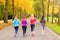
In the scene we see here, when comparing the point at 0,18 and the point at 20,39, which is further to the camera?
the point at 0,18

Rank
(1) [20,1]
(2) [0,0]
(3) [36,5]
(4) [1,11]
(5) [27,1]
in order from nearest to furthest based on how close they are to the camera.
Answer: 1. (2) [0,0]
2. (1) [20,1]
3. (5) [27,1]
4. (4) [1,11]
5. (3) [36,5]

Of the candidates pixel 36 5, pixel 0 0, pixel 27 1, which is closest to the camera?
pixel 0 0

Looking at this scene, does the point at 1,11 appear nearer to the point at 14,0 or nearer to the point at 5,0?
the point at 14,0

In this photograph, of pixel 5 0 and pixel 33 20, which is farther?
pixel 5 0

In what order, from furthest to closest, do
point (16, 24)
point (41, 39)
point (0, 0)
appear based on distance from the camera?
point (0, 0)
point (16, 24)
point (41, 39)

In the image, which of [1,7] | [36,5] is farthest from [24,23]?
[36,5]

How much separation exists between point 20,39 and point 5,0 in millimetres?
29278

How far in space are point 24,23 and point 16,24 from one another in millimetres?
731

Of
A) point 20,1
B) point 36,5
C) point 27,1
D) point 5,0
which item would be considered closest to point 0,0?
point 5,0

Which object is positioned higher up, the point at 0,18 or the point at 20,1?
the point at 20,1

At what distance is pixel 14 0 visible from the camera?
56094 mm

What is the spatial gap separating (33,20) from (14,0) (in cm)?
3576

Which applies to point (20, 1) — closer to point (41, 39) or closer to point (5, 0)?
point (5, 0)

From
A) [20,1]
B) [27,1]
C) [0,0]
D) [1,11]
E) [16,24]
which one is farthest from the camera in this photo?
[1,11]
